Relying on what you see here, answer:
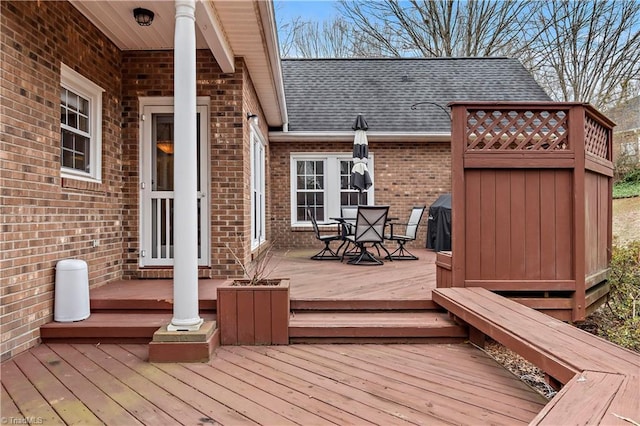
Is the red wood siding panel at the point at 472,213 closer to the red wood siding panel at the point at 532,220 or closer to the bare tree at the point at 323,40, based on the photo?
the red wood siding panel at the point at 532,220

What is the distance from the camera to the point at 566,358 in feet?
7.43

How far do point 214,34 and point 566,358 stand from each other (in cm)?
378

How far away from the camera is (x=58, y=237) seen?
356cm

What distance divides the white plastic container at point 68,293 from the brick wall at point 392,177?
5565 mm

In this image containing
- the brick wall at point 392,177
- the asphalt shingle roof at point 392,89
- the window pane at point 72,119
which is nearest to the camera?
the window pane at point 72,119

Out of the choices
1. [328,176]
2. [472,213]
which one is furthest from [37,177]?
[328,176]

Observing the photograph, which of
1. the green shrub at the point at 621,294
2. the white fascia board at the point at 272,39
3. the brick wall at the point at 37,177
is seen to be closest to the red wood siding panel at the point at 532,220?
the green shrub at the point at 621,294

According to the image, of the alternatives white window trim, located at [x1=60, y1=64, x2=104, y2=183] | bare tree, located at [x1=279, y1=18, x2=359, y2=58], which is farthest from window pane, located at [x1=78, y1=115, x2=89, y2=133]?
bare tree, located at [x1=279, y1=18, x2=359, y2=58]

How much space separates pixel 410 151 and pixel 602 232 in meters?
4.88

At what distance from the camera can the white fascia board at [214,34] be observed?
3.41 m

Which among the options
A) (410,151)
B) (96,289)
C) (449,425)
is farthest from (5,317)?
(410,151)

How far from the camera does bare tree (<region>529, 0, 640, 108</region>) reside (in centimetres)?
1419

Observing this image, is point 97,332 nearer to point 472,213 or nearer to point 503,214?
point 472,213

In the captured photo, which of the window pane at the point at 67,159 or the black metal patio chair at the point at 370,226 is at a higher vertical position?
the window pane at the point at 67,159
